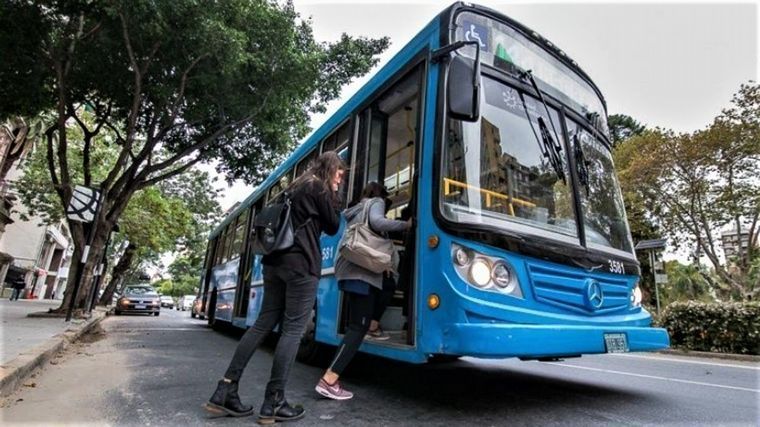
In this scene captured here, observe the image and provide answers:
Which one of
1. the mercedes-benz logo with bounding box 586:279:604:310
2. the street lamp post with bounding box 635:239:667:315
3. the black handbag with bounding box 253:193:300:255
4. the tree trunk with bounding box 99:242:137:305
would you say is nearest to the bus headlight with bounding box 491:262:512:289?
the mercedes-benz logo with bounding box 586:279:604:310

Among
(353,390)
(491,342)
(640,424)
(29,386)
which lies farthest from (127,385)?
(640,424)

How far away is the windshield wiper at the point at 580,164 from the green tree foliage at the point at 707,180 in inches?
585

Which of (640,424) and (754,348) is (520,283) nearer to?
(640,424)

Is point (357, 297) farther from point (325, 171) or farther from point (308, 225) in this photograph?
point (325, 171)

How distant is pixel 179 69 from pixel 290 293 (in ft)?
27.0

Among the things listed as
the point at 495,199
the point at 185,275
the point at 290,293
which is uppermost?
the point at 185,275

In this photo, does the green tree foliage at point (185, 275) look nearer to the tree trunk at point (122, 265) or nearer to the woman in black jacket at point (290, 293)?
the tree trunk at point (122, 265)

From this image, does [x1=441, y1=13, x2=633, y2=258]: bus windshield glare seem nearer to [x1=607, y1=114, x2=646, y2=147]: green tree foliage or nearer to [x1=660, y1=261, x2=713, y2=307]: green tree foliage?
[x1=660, y1=261, x2=713, y2=307]: green tree foliage

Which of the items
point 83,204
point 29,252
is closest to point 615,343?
point 83,204

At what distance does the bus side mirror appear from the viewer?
3.26 metres

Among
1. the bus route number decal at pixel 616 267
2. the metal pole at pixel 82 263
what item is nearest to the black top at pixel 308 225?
the bus route number decal at pixel 616 267

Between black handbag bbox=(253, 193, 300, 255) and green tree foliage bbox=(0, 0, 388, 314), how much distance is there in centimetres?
608

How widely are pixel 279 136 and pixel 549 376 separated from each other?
30.8 ft

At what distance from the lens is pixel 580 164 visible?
13.3ft
